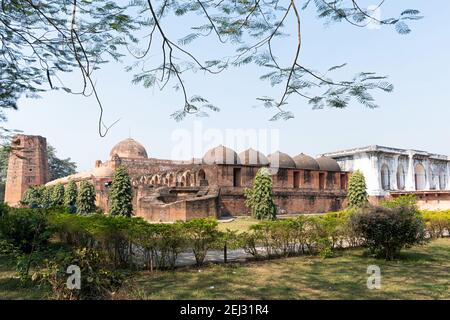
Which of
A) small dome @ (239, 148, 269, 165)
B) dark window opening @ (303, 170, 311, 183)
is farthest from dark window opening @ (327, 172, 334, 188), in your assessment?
small dome @ (239, 148, 269, 165)

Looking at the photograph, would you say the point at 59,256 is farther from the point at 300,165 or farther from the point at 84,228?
the point at 300,165

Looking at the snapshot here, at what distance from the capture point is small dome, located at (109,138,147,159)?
42438 mm

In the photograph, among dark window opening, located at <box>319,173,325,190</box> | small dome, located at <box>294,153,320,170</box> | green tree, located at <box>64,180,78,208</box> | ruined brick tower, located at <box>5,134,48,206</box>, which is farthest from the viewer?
ruined brick tower, located at <box>5,134,48,206</box>

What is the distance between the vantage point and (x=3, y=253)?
28.2 ft

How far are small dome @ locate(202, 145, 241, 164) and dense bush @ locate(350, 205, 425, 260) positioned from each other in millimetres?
17948

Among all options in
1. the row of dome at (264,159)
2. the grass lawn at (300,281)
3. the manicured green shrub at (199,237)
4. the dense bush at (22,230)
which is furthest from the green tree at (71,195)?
the grass lawn at (300,281)

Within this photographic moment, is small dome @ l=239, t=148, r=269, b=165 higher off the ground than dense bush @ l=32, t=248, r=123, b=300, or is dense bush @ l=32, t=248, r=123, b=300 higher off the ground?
small dome @ l=239, t=148, r=269, b=165

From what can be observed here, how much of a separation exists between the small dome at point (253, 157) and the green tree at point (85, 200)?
10.8 m

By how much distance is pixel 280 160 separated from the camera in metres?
28.2

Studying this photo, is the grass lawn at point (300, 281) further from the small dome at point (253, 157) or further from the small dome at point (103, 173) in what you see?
the small dome at point (103, 173)

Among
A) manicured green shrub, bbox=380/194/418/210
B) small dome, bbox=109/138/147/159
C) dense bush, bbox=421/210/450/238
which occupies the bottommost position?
dense bush, bbox=421/210/450/238

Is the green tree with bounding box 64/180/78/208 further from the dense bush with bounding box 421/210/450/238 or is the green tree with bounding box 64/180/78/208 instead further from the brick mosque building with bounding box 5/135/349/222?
the dense bush with bounding box 421/210/450/238

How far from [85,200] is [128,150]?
54.0 ft

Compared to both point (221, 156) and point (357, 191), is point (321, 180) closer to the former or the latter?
point (357, 191)
